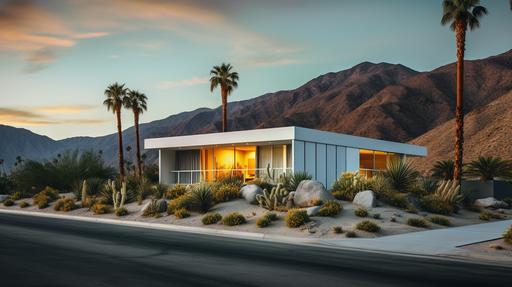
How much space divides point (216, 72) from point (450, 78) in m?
126

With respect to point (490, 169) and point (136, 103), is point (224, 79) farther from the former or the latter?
point (490, 169)

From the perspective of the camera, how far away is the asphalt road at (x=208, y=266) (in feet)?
35.3

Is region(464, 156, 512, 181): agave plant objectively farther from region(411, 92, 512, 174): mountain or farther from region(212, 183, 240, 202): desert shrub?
region(411, 92, 512, 174): mountain

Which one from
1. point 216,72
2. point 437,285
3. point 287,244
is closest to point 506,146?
point 216,72

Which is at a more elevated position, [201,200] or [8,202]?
[201,200]

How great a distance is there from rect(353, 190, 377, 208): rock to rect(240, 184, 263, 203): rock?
474 centimetres

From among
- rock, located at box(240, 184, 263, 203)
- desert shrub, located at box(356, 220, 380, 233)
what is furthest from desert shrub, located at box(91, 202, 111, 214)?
desert shrub, located at box(356, 220, 380, 233)

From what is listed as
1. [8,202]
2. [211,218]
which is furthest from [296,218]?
[8,202]

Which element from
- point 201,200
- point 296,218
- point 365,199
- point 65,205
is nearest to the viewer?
point 296,218

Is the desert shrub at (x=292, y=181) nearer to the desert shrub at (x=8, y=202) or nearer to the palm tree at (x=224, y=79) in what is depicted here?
the desert shrub at (x=8, y=202)

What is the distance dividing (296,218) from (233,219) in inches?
116

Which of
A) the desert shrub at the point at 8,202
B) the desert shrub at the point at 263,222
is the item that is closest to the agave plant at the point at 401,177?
the desert shrub at the point at 263,222

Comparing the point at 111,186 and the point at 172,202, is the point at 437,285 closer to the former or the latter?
the point at 172,202

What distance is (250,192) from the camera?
90.3ft
